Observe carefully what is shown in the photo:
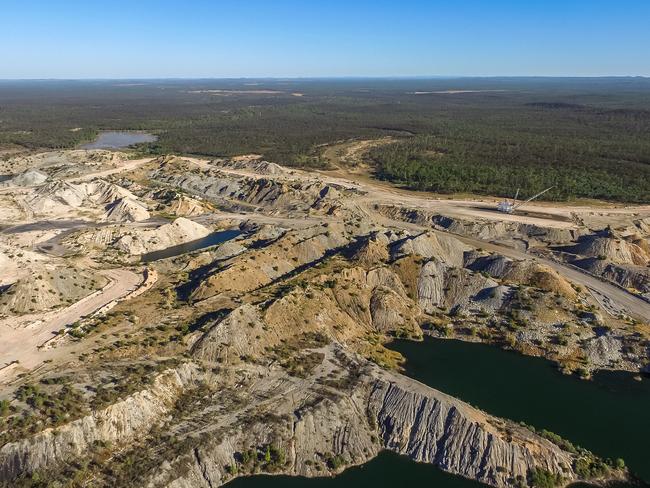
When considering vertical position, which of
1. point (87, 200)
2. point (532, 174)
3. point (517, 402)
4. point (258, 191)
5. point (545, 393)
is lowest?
point (532, 174)

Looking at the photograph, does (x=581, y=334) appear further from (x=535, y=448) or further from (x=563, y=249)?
(x=563, y=249)

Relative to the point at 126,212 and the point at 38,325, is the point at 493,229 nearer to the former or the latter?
the point at 126,212

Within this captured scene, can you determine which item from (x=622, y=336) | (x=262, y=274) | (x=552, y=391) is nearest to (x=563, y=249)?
(x=622, y=336)

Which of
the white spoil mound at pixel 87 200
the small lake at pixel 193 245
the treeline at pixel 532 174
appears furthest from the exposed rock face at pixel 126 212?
the treeline at pixel 532 174

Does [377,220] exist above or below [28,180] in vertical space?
above

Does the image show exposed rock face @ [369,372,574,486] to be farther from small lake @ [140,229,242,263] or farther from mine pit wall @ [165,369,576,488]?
small lake @ [140,229,242,263]

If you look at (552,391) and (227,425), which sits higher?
(227,425)

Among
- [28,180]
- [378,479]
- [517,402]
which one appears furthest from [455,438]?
[28,180]
